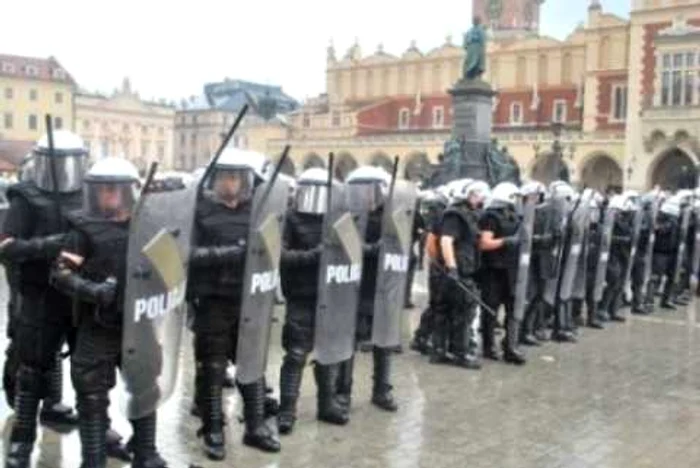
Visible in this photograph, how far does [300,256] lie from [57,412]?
82.4 inches

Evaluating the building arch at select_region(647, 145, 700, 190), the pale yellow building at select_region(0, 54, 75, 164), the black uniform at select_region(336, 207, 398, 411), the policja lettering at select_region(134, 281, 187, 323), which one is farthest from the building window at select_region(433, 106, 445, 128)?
the policja lettering at select_region(134, 281, 187, 323)

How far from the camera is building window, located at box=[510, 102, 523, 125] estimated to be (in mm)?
59906

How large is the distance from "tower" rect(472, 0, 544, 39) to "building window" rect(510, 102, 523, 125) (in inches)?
935

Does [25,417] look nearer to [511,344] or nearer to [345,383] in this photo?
[345,383]

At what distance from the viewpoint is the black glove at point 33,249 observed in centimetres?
534

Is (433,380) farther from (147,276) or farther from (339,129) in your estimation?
(339,129)

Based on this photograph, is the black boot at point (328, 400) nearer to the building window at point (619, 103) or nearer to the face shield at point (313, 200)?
the face shield at point (313, 200)

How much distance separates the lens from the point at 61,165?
18.2 feet

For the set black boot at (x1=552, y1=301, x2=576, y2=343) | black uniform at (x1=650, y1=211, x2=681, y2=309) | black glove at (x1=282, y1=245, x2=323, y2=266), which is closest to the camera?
black glove at (x1=282, y1=245, x2=323, y2=266)

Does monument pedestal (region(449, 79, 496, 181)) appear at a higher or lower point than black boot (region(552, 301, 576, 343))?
higher

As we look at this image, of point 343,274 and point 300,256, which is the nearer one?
point 300,256

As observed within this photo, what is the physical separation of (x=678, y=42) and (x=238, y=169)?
42.7m

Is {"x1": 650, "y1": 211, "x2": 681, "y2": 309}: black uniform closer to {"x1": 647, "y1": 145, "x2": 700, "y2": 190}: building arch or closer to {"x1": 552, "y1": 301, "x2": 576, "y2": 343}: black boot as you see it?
{"x1": 552, "y1": 301, "x2": 576, "y2": 343}: black boot

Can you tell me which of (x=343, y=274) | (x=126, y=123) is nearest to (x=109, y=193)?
(x=343, y=274)
